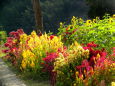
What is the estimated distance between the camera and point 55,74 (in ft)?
18.7

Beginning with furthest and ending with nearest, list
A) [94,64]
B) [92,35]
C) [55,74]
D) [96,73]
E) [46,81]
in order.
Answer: [92,35]
[46,81]
[55,74]
[94,64]
[96,73]

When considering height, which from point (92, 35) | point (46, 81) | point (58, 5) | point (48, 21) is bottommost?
point (46, 81)

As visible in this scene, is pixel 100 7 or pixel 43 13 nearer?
pixel 100 7

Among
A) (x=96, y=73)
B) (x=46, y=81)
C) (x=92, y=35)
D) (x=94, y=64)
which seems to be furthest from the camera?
(x=92, y=35)

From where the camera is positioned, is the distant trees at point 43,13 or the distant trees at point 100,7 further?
the distant trees at point 43,13

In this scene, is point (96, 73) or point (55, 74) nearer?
point (96, 73)

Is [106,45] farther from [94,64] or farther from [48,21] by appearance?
[48,21]

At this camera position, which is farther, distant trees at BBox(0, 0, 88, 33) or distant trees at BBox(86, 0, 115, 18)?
distant trees at BBox(0, 0, 88, 33)

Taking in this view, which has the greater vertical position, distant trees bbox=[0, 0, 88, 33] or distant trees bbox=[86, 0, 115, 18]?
distant trees bbox=[0, 0, 88, 33]

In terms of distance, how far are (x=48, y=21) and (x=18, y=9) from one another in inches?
246

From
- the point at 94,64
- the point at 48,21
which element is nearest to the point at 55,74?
the point at 94,64

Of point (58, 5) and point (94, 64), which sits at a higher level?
point (58, 5)

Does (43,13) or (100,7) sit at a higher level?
(43,13)

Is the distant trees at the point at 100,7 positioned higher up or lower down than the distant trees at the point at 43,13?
lower down
